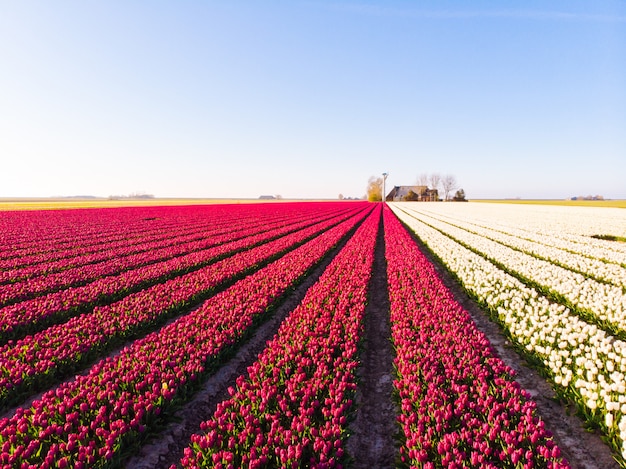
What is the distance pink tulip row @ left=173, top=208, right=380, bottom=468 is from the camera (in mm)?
3801

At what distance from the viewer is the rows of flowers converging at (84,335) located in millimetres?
5825

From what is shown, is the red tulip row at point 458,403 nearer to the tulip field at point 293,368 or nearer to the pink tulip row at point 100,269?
the tulip field at point 293,368

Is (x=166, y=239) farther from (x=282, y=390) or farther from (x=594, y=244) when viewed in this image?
(x=594, y=244)

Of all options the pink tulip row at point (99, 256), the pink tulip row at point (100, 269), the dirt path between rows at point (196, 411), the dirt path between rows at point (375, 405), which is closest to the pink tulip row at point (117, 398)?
the dirt path between rows at point (196, 411)

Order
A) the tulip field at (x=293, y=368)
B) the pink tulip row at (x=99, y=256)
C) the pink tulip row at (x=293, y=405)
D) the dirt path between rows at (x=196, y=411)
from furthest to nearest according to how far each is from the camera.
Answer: the pink tulip row at (x=99, y=256) → the dirt path between rows at (x=196, y=411) → the tulip field at (x=293, y=368) → the pink tulip row at (x=293, y=405)

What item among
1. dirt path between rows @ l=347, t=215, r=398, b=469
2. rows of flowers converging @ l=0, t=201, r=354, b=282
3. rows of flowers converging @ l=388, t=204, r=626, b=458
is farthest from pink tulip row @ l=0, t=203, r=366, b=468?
rows of flowers converging @ l=0, t=201, r=354, b=282

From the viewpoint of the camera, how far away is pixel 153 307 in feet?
30.1

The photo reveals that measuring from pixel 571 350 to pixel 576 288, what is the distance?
15.3ft

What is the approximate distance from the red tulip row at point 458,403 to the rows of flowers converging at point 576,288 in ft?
11.8

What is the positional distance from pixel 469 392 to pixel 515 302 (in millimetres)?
5169

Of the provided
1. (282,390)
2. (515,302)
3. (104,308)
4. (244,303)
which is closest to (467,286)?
(515,302)

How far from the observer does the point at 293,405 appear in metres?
4.80

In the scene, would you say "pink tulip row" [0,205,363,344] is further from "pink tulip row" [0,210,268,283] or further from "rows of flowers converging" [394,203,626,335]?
"rows of flowers converging" [394,203,626,335]

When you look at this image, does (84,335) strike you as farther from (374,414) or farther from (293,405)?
(374,414)
